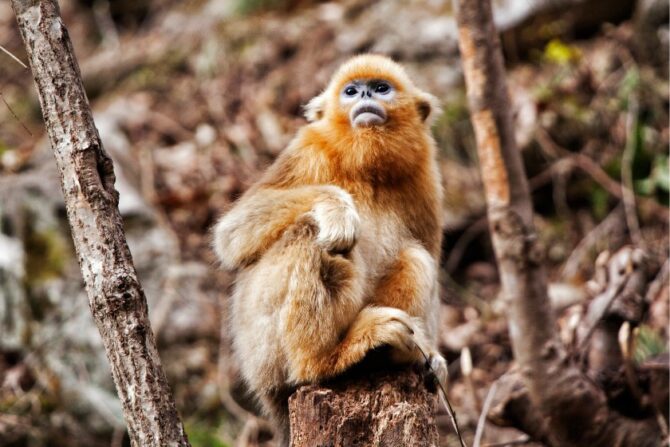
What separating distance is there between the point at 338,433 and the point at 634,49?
5.61 metres

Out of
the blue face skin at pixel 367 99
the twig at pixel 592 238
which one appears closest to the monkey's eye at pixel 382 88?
the blue face skin at pixel 367 99

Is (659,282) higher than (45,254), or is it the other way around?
(45,254)

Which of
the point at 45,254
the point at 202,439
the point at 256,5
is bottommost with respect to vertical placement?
the point at 202,439

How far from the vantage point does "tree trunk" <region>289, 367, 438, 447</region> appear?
294cm

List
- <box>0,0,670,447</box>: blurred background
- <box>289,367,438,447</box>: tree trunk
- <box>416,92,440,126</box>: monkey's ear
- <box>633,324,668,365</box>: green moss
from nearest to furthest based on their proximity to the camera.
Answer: <box>289,367,438,447</box>: tree trunk
<box>416,92,440,126</box>: monkey's ear
<box>633,324,668,365</box>: green moss
<box>0,0,670,447</box>: blurred background

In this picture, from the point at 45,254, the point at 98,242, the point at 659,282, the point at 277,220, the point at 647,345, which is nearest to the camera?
the point at 98,242

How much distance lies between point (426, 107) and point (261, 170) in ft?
10.8

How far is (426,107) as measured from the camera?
4270 mm

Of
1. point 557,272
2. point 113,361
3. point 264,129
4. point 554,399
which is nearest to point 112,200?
point 113,361

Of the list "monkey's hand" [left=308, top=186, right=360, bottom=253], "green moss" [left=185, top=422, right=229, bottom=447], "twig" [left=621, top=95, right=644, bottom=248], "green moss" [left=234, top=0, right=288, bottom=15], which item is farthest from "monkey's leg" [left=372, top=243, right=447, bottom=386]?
"green moss" [left=234, top=0, right=288, bottom=15]

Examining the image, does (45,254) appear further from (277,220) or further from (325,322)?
(325,322)

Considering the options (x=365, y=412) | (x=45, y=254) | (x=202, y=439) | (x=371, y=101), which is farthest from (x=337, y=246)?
(x=45, y=254)

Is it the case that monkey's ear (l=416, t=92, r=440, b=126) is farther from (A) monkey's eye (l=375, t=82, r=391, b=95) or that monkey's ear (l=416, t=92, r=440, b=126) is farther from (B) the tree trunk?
(B) the tree trunk

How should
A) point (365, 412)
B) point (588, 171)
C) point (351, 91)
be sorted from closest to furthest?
1. point (365, 412)
2. point (351, 91)
3. point (588, 171)
